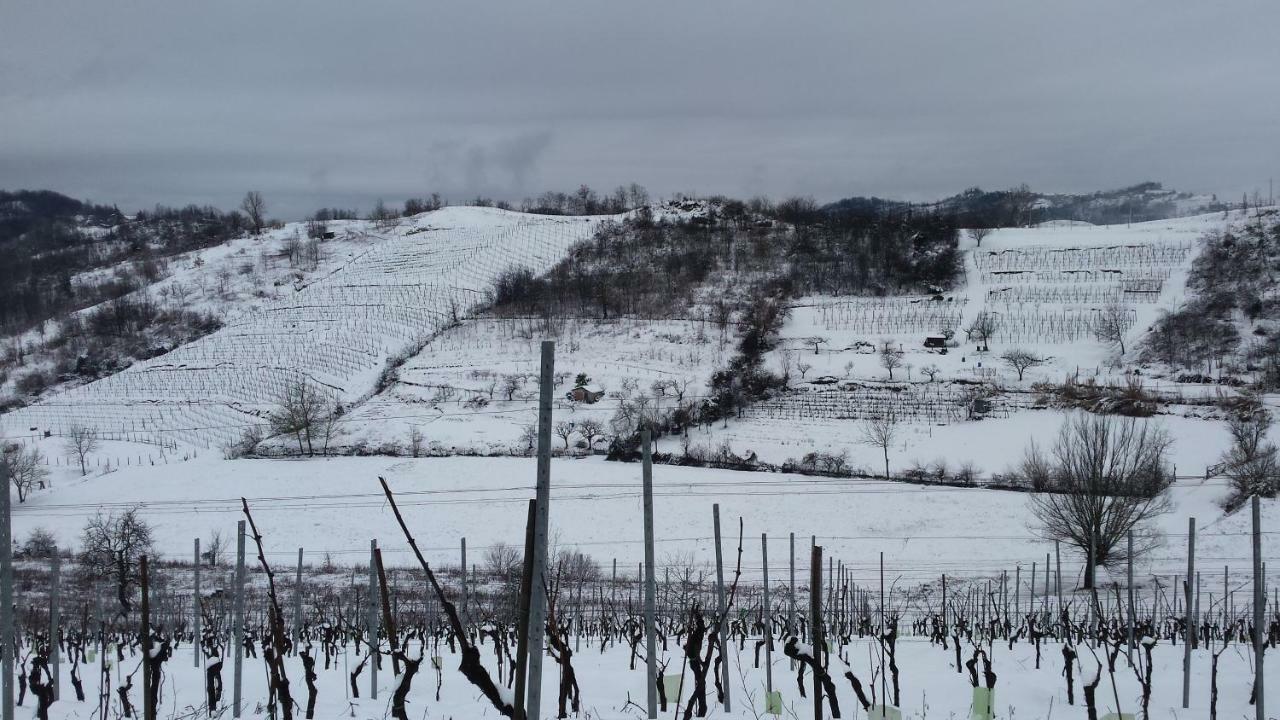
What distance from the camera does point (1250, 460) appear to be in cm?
2406

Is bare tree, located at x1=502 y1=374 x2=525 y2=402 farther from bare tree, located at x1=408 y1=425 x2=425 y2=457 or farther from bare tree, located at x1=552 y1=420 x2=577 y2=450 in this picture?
bare tree, located at x1=552 y1=420 x2=577 y2=450

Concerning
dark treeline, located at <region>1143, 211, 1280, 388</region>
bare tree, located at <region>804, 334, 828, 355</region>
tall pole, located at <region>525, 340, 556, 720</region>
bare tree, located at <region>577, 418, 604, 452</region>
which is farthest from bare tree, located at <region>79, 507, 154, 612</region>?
dark treeline, located at <region>1143, 211, 1280, 388</region>

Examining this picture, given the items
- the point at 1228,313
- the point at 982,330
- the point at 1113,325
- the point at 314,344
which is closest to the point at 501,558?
the point at 982,330

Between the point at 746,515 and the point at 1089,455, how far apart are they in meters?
9.44

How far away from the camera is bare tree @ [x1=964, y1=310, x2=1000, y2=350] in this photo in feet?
142

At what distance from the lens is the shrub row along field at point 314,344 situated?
43.2 meters

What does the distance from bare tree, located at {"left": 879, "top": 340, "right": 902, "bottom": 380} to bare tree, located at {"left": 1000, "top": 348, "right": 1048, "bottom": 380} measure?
195 inches

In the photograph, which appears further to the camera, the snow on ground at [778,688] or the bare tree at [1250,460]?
the bare tree at [1250,460]

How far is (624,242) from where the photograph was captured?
69.4 m

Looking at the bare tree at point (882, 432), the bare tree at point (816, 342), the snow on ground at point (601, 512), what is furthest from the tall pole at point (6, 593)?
the bare tree at point (816, 342)

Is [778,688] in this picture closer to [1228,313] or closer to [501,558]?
[501,558]

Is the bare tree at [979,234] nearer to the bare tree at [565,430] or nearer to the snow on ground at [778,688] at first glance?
the bare tree at [565,430]

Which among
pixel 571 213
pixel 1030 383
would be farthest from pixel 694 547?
pixel 571 213

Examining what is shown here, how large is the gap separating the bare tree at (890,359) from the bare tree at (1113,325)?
10524 millimetres
